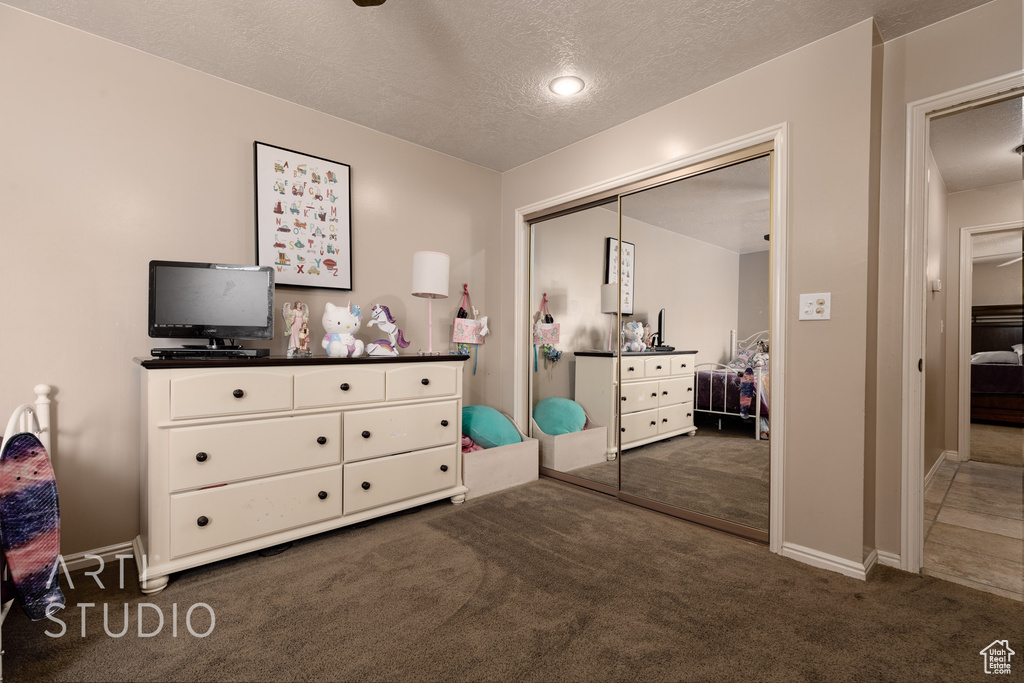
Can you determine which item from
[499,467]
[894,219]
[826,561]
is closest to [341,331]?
[499,467]

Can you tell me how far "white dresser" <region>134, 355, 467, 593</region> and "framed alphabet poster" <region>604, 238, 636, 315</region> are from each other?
1.19m

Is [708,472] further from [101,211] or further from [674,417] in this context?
[101,211]

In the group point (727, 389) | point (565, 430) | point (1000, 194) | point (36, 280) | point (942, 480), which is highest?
point (1000, 194)

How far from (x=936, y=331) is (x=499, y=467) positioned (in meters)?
3.24

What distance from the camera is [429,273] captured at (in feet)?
9.19

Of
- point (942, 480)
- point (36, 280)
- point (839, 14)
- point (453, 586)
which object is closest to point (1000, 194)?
point (942, 480)

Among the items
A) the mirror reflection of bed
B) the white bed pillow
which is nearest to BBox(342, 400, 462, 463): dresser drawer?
the mirror reflection of bed

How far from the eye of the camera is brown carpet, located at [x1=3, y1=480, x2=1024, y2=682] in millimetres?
1324

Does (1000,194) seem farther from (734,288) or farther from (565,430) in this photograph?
(565,430)

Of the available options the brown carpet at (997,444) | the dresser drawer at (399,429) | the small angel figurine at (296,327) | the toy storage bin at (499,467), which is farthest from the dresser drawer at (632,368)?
the brown carpet at (997,444)

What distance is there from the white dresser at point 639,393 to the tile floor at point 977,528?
123cm

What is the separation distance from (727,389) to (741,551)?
0.80 metres

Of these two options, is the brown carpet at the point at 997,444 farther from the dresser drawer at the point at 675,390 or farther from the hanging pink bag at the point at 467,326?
the hanging pink bag at the point at 467,326

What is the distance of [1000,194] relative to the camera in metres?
3.50
